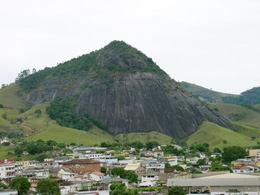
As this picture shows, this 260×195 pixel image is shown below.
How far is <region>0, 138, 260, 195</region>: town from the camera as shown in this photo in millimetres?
87125

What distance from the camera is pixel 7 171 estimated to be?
390 ft

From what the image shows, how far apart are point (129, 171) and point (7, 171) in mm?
31419

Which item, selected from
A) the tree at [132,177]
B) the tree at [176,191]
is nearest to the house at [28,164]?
the tree at [132,177]

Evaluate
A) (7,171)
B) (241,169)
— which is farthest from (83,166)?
(241,169)

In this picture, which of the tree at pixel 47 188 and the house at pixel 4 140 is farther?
the house at pixel 4 140

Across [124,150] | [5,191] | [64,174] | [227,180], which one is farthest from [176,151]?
[5,191]

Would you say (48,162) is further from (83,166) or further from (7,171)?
(83,166)

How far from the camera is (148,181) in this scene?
110375 millimetres

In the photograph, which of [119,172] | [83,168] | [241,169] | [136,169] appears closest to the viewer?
[119,172]

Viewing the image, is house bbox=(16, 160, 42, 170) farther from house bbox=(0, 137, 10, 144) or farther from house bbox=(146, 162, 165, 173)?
house bbox=(0, 137, 10, 144)

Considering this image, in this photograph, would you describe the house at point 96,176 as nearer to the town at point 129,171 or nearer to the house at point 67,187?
the town at point 129,171

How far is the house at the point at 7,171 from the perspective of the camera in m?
117

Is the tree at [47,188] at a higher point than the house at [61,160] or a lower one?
lower

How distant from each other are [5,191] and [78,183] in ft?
55.5
